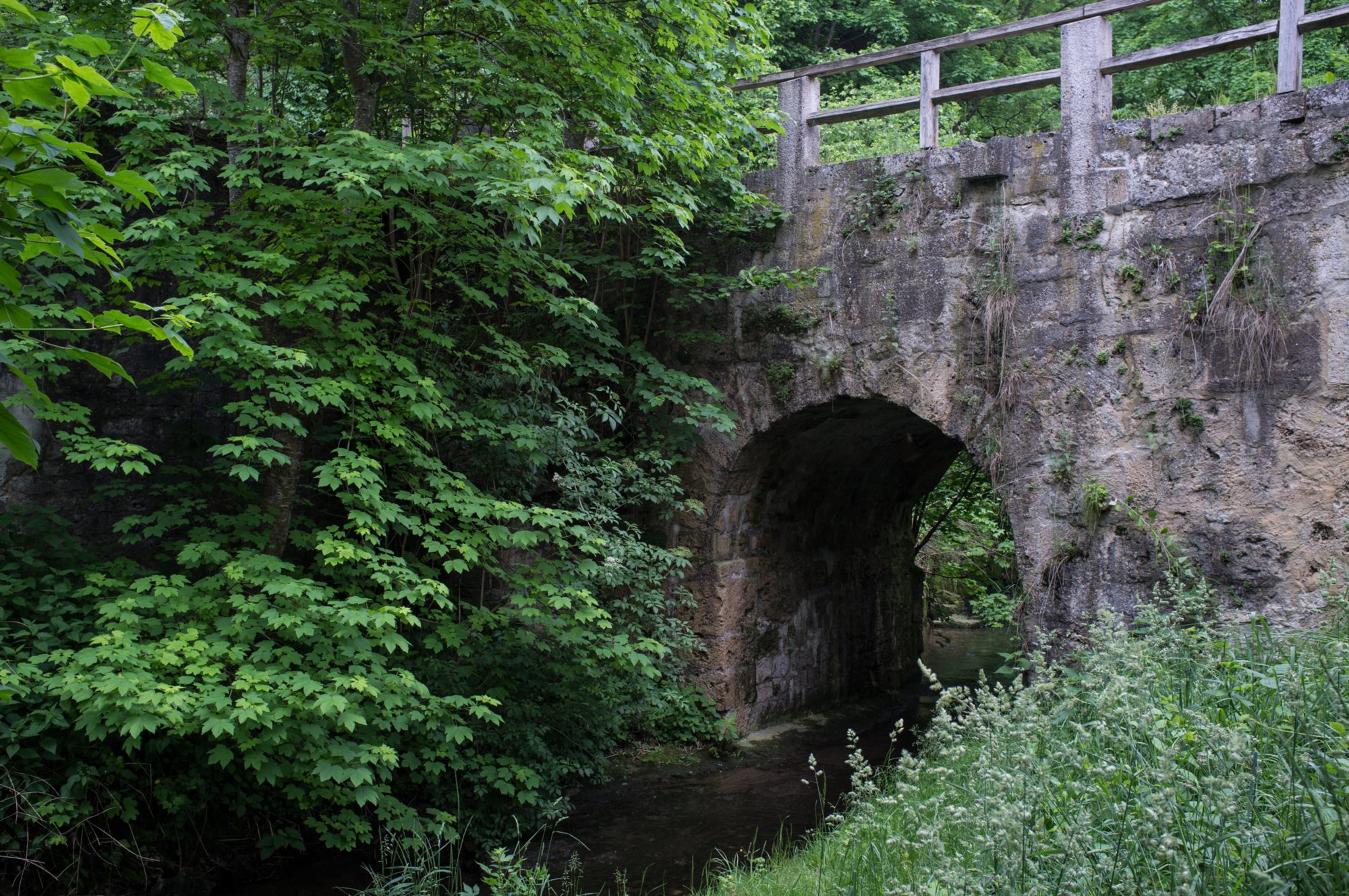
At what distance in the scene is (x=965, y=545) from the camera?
13133 mm

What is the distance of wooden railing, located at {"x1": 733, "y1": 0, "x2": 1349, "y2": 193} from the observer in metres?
5.60

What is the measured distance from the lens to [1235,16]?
13.6 metres

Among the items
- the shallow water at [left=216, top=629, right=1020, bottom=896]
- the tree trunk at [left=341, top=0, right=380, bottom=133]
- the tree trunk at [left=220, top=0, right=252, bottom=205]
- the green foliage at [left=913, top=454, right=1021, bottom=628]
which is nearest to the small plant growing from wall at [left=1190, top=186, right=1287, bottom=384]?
the shallow water at [left=216, top=629, right=1020, bottom=896]

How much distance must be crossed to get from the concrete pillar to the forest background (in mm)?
917

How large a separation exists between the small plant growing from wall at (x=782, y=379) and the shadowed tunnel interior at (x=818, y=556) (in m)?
0.17

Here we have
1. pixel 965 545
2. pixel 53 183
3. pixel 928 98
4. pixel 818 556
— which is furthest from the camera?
pixel 965 545

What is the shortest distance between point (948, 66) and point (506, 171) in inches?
526

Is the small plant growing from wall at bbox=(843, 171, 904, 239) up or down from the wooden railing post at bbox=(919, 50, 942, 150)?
Answer: down

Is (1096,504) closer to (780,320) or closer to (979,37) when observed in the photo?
(780,320)

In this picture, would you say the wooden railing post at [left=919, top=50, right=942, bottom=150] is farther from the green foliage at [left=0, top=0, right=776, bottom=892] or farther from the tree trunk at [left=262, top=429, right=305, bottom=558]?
the tree trunk at [left=262, top=429, right=305, bottom=558]

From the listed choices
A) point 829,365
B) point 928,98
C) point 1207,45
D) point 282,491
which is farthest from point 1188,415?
point 282,491

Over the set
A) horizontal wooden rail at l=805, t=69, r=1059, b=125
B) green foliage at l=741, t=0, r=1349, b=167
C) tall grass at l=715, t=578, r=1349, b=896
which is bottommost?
tall grass at l=715, t=578, r=1349, b=896

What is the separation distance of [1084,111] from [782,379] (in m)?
2.70

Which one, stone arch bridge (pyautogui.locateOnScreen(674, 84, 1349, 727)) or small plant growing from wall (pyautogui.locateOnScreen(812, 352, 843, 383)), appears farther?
small plant growing from wall (pyautogui.locateOnScreen(812, 352, 843, 383))
